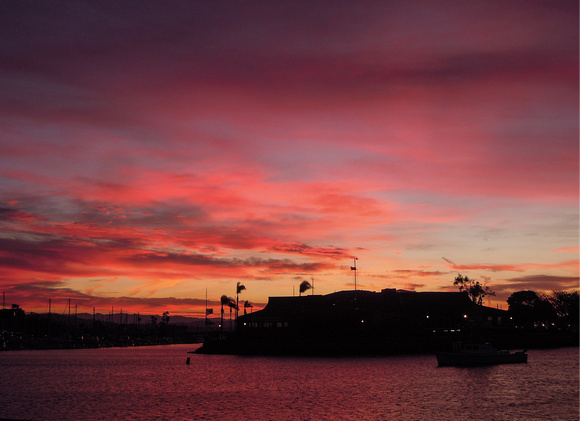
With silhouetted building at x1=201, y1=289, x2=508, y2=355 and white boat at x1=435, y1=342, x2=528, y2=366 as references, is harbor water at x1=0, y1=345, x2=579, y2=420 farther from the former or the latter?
silhouetted building at x1=201, y1=289, x2=508, y2=355

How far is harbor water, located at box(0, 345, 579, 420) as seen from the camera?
67.9 metres

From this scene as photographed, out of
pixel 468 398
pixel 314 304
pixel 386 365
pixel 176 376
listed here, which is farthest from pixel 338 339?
pixel 468 398

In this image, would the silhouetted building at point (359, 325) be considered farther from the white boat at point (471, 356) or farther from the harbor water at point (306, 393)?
the white boat at point (471, 356)

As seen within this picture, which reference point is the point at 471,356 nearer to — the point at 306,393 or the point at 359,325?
the point at 306,393

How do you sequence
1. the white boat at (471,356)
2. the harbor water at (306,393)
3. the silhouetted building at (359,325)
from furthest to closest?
the silhouetted building at (359,325) < the white boat at (471,356) < the harbor water at (306,393)

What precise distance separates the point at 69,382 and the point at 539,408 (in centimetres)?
8160

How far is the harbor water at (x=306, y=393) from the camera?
223ft

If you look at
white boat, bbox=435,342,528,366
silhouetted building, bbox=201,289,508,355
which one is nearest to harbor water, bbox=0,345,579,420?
white boat, bbox=435,342,528,366

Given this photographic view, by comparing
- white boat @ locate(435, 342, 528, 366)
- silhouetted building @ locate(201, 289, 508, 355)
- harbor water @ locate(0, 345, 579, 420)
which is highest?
silhouetted building @ locate(201, 289, 508, 355)

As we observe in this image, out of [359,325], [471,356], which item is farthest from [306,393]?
[359,325]

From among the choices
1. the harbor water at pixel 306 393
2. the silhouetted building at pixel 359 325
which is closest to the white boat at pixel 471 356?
the harbor water at pixel 306 393

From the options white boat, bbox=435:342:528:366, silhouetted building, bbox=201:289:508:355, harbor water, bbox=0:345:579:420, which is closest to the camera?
harbor water, bbox=0:345:579:420

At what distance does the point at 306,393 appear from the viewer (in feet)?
285

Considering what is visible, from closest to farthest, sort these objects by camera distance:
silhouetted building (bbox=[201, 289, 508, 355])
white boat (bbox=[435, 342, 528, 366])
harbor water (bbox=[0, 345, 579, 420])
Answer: harbor water (bbox=[0, 345, 579, 420]) → white boat (bbox=[435, 342, 528, 366]) → silhouetted building (bbox=[201, 289, 508, 355])
